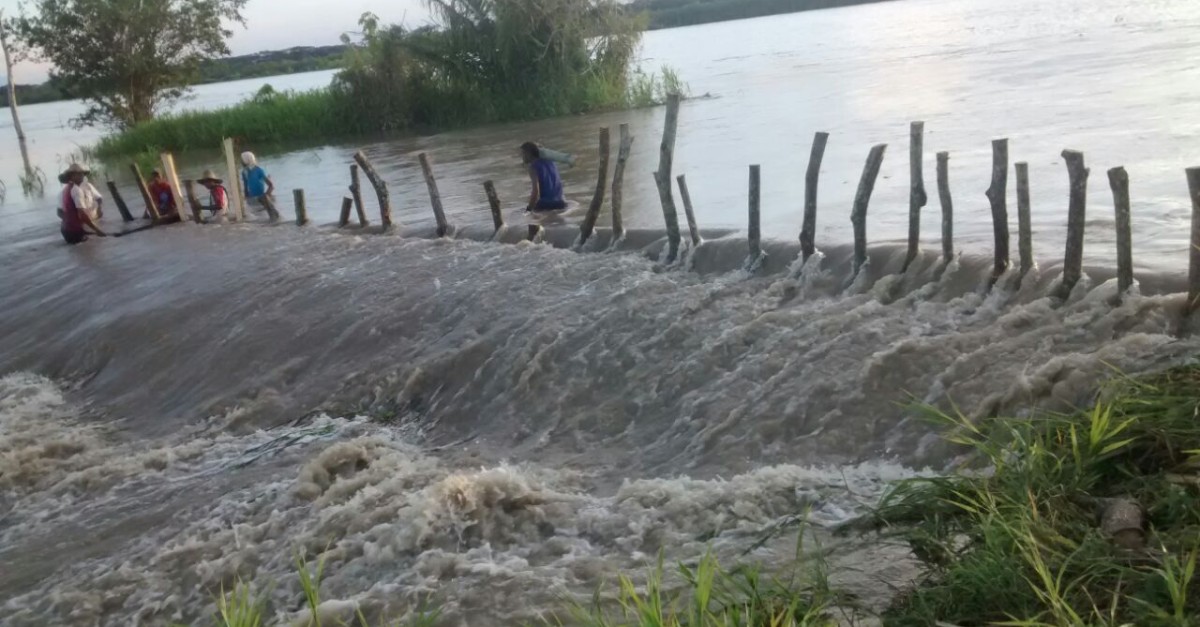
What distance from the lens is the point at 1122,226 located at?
19.7 ft

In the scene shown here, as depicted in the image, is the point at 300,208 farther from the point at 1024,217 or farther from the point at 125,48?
the point at 125,48

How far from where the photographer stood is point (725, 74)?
33.3m

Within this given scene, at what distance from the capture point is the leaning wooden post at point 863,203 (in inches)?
300

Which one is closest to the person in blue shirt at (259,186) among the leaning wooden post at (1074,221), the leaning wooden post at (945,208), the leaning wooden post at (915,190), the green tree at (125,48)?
the leaning wooden post at (915,190)

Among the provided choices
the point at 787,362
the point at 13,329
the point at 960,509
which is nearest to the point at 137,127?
the point at 13,329

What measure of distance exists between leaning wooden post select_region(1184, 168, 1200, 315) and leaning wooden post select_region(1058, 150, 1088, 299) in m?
0.60

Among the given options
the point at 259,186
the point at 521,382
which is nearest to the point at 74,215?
the point at 259,186

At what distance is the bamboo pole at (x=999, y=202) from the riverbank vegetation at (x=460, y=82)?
19.6 meters

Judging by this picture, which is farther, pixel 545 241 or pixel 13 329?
pixel 13 329

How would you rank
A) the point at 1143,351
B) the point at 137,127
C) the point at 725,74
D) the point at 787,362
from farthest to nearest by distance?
the point at 725,74
the point at 137,127
the point at 787,362
the point at 1143,351

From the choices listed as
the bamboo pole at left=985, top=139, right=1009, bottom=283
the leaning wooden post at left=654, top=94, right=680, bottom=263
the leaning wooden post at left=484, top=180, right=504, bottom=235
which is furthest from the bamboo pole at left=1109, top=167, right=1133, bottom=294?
the leaning wooden post at left=484, top=180, right=504, bottom=235

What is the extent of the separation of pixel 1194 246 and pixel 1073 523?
280 cm

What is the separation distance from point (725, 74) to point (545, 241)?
23.9 m

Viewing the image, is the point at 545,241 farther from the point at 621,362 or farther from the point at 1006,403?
the point at 1006,403
